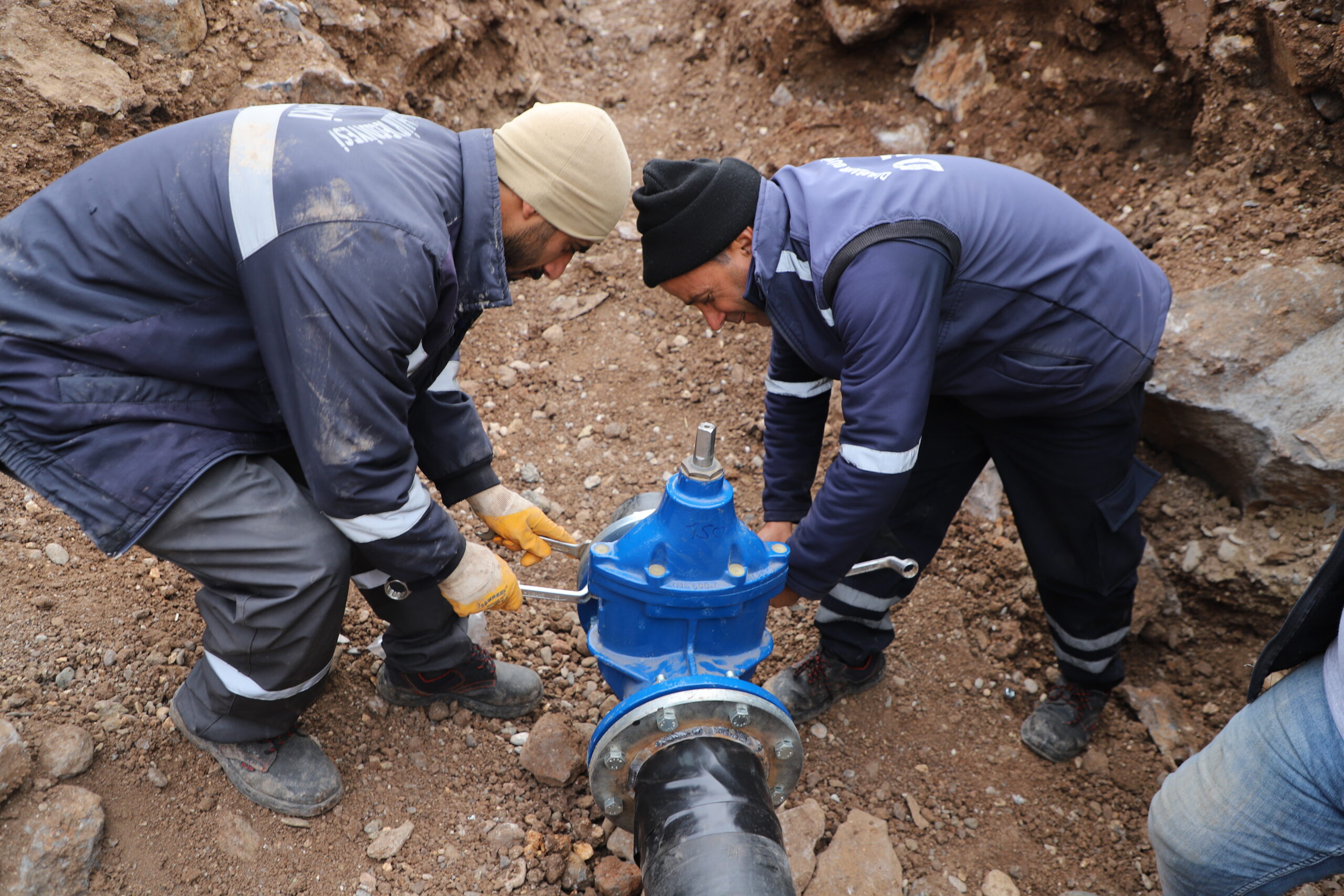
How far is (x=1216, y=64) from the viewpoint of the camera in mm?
3266

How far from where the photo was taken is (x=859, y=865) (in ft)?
7.34

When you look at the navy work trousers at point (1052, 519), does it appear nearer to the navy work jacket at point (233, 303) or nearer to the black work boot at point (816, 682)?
the black work boot at point (816, 682)

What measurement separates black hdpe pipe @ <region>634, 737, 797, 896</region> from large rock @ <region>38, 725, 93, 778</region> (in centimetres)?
132

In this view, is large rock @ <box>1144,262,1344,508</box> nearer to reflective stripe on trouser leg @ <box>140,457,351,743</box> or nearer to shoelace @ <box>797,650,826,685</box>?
shoelace @ <box>797,650,826,685</box>

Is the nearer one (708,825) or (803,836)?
(708,825)

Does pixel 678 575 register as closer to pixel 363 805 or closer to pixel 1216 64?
Result: pixel 363 805

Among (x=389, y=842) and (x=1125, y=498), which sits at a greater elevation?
(x=1125, y=498)

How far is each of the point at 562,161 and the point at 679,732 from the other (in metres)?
1.25

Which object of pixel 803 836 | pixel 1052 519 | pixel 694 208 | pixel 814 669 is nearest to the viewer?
pixel 694 208

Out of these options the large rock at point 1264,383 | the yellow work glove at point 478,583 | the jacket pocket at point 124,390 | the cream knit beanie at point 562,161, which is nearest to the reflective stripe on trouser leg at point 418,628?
the yellow work glove at point 478,583

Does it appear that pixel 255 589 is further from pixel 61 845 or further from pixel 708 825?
pixel 708 825

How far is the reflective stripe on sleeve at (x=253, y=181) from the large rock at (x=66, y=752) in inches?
50.7

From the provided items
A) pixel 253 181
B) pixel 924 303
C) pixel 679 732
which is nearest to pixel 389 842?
pixel 679 732

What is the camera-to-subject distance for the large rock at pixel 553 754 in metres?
2.30
